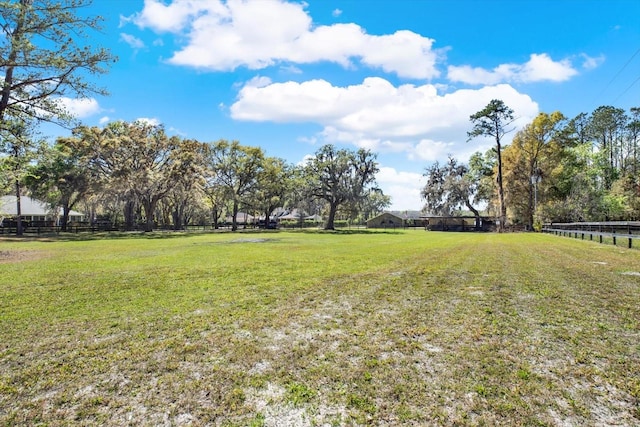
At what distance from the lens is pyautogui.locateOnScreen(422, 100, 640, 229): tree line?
38219 mm

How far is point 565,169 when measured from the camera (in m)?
42.9

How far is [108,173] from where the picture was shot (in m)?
39.0

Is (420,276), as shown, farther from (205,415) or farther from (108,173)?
(108,173)

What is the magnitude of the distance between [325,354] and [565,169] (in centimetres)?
4942

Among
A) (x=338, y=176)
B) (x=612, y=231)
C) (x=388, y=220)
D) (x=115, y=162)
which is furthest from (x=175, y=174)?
(x=388, y=220)

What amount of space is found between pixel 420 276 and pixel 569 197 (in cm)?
4147

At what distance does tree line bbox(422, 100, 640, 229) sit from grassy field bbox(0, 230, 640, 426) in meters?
38.5

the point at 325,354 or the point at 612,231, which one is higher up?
the point at 612,231

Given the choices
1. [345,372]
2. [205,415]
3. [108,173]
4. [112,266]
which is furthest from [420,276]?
[108,173]

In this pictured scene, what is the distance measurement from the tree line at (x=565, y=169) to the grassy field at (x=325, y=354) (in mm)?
38484

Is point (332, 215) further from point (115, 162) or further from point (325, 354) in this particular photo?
point (325, 354)

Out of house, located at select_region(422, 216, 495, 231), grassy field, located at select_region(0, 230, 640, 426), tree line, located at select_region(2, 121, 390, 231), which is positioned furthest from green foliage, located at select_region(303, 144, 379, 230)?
grassy field, located at select_region(0, 230, 640, 426)

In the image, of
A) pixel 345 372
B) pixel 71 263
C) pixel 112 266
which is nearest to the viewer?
pixel 345 372

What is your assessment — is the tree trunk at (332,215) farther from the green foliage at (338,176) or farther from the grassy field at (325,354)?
the grassy field at (325,354)
